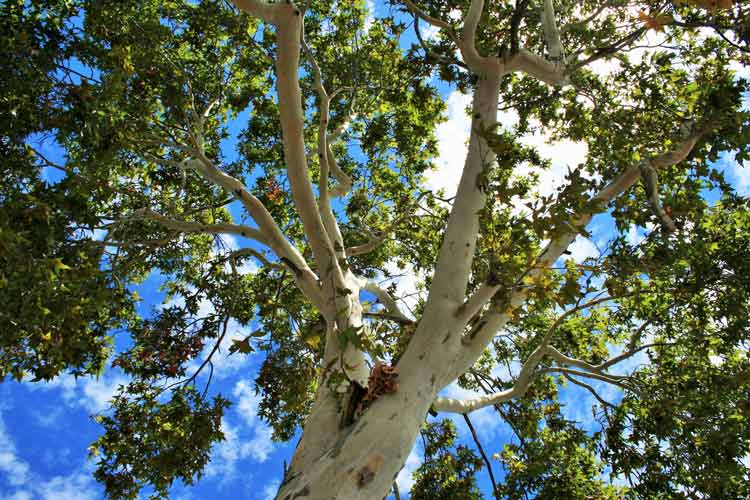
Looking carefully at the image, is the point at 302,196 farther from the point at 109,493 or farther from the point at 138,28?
the point at 109,493

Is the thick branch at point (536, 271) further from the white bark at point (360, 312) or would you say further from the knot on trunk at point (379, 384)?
the knot on trunk at point (379, 384)

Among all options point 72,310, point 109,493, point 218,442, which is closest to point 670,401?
point 218,442

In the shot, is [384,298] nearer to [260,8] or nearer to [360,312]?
[360,312]

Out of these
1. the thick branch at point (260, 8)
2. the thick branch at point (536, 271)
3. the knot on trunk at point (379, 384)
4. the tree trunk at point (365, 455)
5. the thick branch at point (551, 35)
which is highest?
the thick branch at point (551, 35)

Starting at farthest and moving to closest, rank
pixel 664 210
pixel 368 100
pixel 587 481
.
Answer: pixel 368 100
pixel 587 481
pixel 664 210

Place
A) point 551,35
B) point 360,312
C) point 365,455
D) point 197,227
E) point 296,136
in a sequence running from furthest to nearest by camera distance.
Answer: point 551,35, point 197,227, point 360,312, point 296,136, point 365,455

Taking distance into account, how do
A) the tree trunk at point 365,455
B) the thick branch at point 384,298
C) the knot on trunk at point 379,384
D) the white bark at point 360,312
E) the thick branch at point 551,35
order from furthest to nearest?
the thick branch at point 384,298
the thick branch at point 551,35
the knot on trunk at point 379,384
the white bark at point 360,312
the tree trunk at point 365,455

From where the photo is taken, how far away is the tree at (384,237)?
3654 millimetres

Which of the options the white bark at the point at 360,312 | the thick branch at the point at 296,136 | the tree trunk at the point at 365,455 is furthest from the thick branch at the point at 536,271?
the thick branch at the point at 296,136

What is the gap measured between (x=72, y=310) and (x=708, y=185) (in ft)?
19.9

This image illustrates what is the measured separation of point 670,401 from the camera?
509 centimetres

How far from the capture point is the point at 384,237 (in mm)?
6684

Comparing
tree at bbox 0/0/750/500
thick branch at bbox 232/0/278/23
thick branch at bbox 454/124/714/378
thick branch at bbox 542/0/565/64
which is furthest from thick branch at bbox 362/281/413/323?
thick branch at bbox 542/0/565/64

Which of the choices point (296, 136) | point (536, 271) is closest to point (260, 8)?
point (296, 136)
